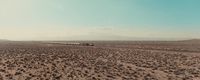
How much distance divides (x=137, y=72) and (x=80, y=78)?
5147mm

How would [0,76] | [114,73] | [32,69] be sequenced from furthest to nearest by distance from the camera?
[32,69], [114,73], [0,76]

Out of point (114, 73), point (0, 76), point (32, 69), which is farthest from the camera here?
point (32, 69)

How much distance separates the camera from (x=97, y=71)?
21.3 metres

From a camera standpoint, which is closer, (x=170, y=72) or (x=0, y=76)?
(x=0, y=76)

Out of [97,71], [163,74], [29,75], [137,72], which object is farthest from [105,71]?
[29,75]

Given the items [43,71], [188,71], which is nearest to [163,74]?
[188,71]

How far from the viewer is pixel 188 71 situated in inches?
867

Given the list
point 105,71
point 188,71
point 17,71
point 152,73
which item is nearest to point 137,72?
point 152,73

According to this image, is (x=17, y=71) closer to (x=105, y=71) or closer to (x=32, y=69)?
(x=32, y=69)

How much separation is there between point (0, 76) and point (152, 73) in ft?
A: 37.4

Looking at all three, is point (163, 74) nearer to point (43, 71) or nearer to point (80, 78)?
point (80, 78)

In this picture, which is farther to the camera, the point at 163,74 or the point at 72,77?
the point at 163,74

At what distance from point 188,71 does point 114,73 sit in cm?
642

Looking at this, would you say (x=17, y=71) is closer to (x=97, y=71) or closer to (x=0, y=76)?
(x=0, y=76)
